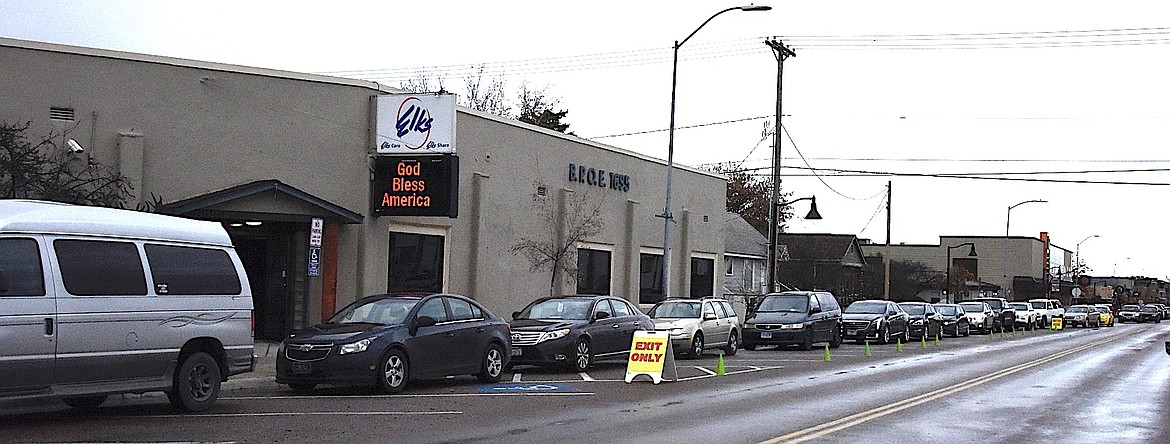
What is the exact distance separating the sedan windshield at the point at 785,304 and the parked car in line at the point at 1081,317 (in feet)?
124

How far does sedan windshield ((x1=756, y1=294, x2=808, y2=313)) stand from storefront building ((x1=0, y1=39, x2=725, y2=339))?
5.33m

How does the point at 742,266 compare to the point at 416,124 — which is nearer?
the point at 416,124

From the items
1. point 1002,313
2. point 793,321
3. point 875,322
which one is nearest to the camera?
point 793,321

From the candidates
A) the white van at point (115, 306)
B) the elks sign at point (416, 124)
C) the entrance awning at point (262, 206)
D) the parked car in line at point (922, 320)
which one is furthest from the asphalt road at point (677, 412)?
the parked car in line at point (922, 320)

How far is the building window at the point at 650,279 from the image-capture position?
36.2m

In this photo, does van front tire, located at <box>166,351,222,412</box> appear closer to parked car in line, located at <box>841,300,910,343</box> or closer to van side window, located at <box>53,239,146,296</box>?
van side window, located at <box>53,239,146,296</box>

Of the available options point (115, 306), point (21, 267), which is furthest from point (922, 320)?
point (21, 267)

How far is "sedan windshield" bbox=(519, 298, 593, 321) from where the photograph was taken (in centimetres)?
2159

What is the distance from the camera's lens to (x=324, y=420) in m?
13.2

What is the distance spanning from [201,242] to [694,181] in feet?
88.8

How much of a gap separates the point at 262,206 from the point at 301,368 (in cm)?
778

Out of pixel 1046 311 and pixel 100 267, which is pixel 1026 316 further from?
pixel 100 267

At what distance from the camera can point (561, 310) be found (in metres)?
21.8

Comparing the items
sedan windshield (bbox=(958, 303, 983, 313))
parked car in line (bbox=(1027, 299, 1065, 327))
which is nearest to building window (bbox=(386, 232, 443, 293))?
sedan windshield (bbox=(958, 303, 983, 313))
